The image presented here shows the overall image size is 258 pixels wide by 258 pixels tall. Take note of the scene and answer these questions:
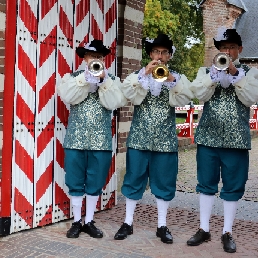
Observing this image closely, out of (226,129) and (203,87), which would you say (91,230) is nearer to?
(226,129)

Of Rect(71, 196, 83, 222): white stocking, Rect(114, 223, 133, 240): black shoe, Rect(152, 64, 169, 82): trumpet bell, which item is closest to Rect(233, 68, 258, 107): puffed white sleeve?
Rect(152, 64, 169, 82): trumpet bell

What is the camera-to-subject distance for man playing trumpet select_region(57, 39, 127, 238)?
4871 millimetres

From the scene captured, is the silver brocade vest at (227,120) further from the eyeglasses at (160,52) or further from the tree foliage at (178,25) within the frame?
the tree foliage at (178,25)

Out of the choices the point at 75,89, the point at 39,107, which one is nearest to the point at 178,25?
the point at 39,107

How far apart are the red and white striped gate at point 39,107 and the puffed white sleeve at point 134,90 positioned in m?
0.98

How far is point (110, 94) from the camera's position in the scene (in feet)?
16.0

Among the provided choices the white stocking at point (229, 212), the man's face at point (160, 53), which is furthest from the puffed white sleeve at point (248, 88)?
the white stocking at point (229, 212)

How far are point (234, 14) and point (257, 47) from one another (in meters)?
2.46

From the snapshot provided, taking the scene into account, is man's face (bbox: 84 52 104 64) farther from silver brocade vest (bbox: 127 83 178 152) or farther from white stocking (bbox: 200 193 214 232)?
white stocking (bbox: 200 193 214 232)

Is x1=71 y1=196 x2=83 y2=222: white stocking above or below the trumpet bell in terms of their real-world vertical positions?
below

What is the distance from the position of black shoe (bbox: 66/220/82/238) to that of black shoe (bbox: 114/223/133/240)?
1.38ft

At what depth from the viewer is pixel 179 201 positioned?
703cm

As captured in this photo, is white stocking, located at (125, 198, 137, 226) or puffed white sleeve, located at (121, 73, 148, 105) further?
white stocking, located at (125, 198, 137, 226)

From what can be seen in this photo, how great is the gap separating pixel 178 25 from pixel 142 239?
1051 inches
